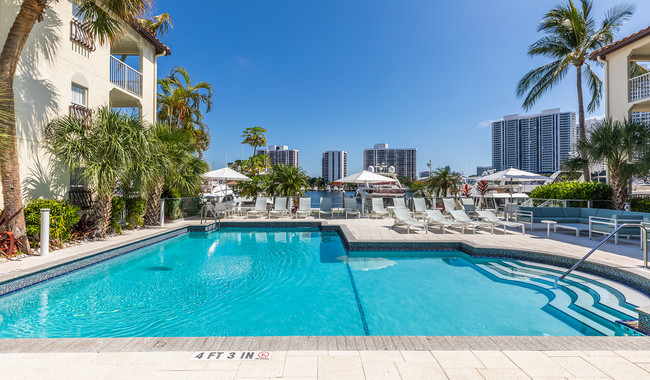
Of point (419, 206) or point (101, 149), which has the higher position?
point (101, 149)

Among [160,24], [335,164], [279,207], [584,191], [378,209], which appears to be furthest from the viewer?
[335,164]

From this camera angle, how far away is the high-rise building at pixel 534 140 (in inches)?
2023

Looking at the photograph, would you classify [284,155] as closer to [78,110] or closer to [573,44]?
[573,44]

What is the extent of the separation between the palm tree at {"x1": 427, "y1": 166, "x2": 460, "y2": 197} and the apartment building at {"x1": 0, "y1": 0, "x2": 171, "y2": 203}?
57.2ft

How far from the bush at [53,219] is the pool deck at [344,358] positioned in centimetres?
502

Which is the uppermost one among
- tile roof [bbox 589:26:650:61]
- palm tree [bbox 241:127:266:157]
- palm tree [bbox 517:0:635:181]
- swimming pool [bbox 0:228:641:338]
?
palm tree [bbox 517:0:635:181]

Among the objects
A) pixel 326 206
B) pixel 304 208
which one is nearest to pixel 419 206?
pixel 326 206

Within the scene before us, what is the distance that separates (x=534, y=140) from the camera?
54562mm

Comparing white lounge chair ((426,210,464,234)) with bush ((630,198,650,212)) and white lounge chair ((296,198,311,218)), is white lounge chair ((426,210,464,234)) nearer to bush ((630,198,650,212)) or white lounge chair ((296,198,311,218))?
white lounge chair ((296,198,311,218))

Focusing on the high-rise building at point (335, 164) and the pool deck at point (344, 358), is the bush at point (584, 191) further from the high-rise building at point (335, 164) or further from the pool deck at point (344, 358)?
the high-rise building at point (335, 164)

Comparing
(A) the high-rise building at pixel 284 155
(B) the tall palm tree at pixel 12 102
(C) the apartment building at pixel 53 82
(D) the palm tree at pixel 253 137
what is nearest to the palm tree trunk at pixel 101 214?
(C) the apartment building at pixel 53 82

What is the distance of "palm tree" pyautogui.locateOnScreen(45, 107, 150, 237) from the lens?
7.26 m

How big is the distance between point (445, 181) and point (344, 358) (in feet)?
60.1

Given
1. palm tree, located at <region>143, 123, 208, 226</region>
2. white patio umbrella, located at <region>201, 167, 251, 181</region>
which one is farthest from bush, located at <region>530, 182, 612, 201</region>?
palm tree, located at <region>143, 123, 208, 226</region>
